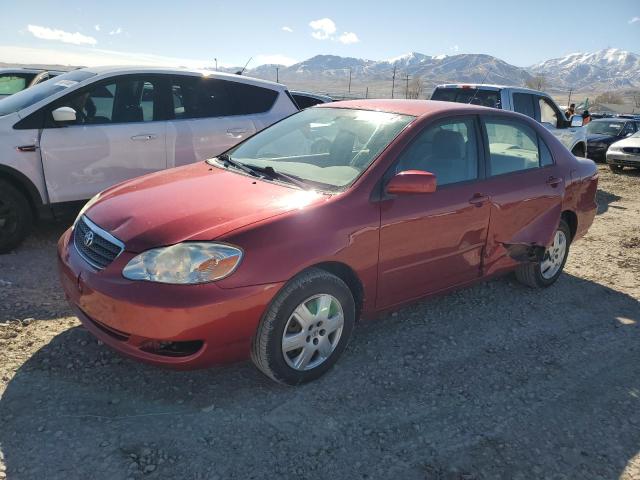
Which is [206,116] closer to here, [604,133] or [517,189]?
[517,189]

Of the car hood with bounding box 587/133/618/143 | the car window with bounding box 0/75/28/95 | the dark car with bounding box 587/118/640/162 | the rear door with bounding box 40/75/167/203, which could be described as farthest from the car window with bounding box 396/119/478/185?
the car hood with bounding box 587/133/618/143

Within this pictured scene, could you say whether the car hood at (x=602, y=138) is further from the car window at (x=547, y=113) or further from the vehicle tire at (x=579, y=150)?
the car window at (x=547, y=113)

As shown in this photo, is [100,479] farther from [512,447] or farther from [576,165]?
[576,165]

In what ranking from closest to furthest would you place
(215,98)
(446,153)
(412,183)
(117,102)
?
(412,183)
(446,153)
(117,102)
(215,98)

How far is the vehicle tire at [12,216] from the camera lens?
4.74 metres

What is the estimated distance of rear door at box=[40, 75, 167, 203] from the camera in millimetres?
4926

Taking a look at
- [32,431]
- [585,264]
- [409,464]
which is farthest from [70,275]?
[585,264]

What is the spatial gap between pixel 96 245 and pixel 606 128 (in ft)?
60.7

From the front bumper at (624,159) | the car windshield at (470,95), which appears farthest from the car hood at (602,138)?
the car windshield at (470,95)

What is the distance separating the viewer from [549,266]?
484 cm

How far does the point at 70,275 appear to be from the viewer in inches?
118

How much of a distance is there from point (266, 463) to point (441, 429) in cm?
96

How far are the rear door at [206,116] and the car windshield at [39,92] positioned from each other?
3.05 ft

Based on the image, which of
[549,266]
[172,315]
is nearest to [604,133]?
[549,266]
